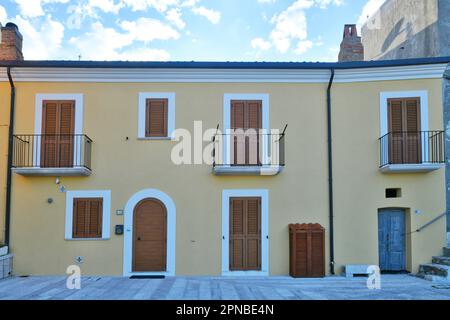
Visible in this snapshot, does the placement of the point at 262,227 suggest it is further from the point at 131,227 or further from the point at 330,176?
the point at 131,227

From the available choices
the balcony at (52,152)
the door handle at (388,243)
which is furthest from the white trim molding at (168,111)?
the door handle at (388,243)

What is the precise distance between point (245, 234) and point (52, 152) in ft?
20.4

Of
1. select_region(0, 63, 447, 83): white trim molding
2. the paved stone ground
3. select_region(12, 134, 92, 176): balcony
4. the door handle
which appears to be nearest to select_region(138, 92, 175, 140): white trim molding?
select_region(0, 63, 447, 83): white trim molding

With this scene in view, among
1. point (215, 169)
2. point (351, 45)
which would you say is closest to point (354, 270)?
point (215, 169)

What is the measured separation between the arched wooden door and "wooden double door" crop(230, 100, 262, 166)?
8.90ft

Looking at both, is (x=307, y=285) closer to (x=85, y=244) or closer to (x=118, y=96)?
(x=85, y=244)

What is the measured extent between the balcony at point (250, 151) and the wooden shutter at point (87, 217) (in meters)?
3.67

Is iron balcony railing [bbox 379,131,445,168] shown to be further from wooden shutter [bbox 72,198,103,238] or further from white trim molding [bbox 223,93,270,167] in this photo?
wooden shutter [bbox 72,198,103,238]

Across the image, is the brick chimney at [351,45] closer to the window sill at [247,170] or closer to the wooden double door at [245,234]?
the window sill at [247,170]

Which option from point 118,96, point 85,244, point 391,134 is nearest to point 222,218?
point 85,244

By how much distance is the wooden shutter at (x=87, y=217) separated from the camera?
11578 millimetres

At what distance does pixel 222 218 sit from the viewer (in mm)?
11688

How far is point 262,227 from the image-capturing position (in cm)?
1171

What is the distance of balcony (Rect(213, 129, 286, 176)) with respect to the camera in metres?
11.7
